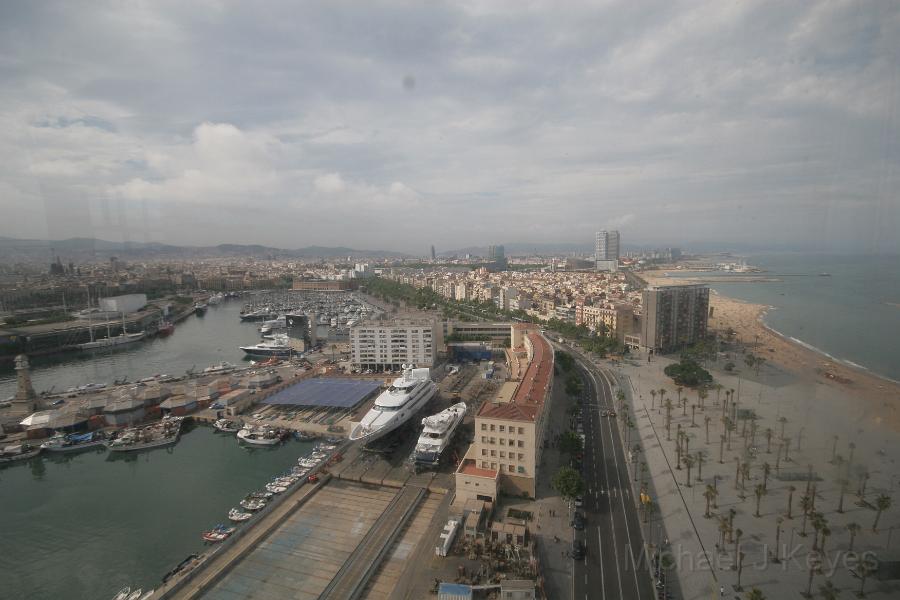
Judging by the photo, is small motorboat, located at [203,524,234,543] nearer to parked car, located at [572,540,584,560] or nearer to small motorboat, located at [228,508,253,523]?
small motorboat, located at [228,508,253,523]

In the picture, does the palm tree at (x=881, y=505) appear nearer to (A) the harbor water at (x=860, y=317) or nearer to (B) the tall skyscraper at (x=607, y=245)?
(A) the harbor water at (x=860, y=317)

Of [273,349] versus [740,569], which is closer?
[740,569]

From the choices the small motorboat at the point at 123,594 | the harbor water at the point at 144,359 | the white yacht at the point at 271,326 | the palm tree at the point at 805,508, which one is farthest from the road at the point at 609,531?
the white yacht at the point at 271,326

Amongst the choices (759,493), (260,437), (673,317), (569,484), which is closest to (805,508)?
(759,493)

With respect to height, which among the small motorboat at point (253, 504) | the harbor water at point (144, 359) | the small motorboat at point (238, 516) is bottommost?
the harbor water at point (144, 359)

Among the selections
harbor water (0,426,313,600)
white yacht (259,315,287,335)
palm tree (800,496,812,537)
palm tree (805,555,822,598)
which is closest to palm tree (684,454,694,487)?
palm tree (800,496,812,537)

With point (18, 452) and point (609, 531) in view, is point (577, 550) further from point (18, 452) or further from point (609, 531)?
point (18, 452)

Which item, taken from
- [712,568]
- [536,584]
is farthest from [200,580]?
[712,568]
